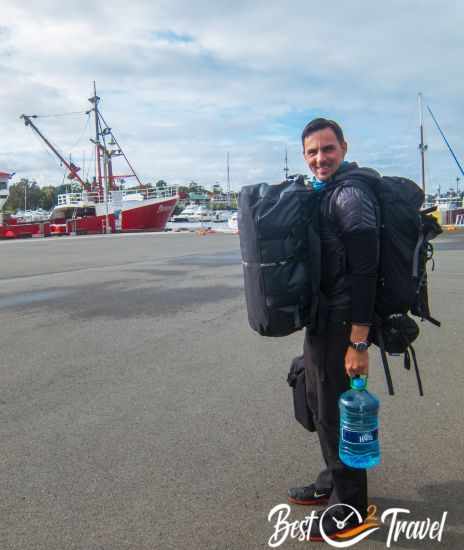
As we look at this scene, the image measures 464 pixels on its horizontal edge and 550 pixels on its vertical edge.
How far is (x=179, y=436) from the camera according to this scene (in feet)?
12.5

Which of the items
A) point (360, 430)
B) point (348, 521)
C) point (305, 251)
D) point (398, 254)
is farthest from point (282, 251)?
point (348, 521)

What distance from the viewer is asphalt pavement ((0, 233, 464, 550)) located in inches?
110

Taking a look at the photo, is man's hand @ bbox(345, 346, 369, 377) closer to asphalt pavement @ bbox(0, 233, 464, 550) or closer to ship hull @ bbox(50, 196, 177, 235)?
asphalt pavement @ bbox(0, 233, 464, 550)

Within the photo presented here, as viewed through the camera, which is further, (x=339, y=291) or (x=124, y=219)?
(x=124, y=219)

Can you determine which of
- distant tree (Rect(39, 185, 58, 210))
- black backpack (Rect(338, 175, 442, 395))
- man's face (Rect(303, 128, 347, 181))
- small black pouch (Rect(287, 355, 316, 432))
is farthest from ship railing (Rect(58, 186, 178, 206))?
distant tree (Rect(39, 185, 58, 210))

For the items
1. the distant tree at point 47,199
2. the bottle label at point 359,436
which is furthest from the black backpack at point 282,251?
the distant tree at point 47,199

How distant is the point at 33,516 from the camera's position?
2.85 meters

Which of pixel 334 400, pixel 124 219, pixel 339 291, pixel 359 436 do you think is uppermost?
pixel 124 219

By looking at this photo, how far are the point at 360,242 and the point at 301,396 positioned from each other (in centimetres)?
102

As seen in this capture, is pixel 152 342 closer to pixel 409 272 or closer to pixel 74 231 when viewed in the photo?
pixel 409 272

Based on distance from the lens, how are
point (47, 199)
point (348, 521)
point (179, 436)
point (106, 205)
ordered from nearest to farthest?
point (348, 521), point (179, 436), point (106, 205), point (47, 199)

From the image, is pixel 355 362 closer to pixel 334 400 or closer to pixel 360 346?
pixel 360 346

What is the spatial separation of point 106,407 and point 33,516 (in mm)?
1538

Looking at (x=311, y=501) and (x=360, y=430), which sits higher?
(x=360, y=430)
